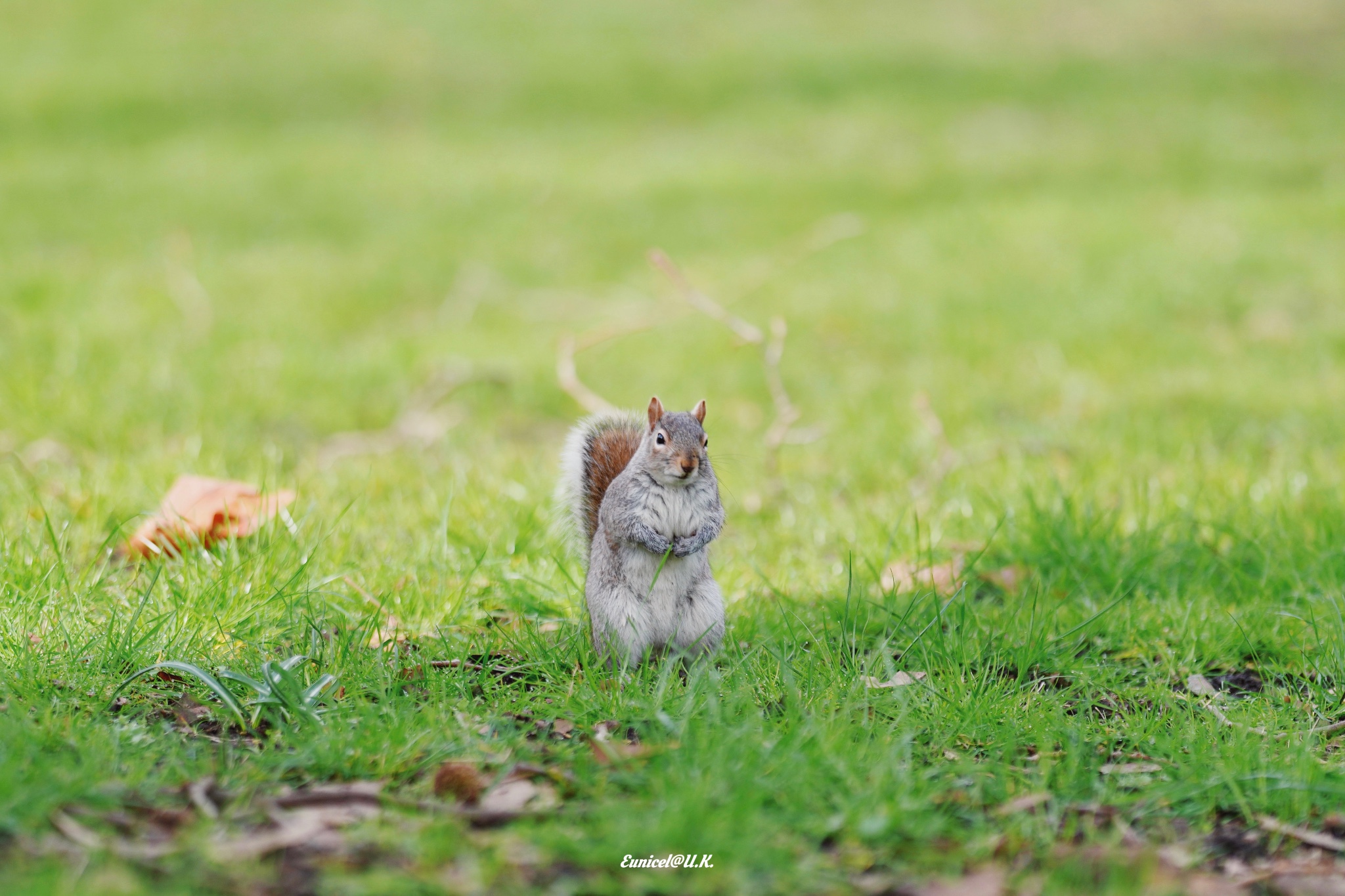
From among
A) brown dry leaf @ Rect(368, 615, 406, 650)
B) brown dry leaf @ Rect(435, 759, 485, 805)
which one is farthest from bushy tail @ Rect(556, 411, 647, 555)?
brown dry leaf @ Rect(435, 759, 485, 805)

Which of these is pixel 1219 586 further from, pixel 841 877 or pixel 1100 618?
pixel 841 877

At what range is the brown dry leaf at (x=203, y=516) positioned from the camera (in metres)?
3.16

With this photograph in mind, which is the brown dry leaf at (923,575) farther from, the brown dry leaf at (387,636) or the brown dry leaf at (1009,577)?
the brown dry leaf at (387,636)

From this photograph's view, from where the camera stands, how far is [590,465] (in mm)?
2924

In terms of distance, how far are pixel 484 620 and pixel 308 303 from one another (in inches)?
190

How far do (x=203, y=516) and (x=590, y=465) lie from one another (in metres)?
1.14

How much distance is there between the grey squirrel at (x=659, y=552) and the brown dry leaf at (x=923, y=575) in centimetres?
75

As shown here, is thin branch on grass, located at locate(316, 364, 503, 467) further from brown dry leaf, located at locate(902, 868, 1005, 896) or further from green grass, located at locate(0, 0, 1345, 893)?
brown dry leaf, located at locate(902, 868, 1005, 896)

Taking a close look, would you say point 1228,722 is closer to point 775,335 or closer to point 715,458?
point 715,458

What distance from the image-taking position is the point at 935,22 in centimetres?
1991

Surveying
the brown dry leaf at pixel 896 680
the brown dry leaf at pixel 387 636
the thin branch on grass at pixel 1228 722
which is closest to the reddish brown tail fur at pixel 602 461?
the brown dry leaf at pixel 387 636

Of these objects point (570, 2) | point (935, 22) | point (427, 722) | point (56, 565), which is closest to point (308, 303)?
point (56, 565)

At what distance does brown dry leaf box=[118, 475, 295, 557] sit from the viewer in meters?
3.16
